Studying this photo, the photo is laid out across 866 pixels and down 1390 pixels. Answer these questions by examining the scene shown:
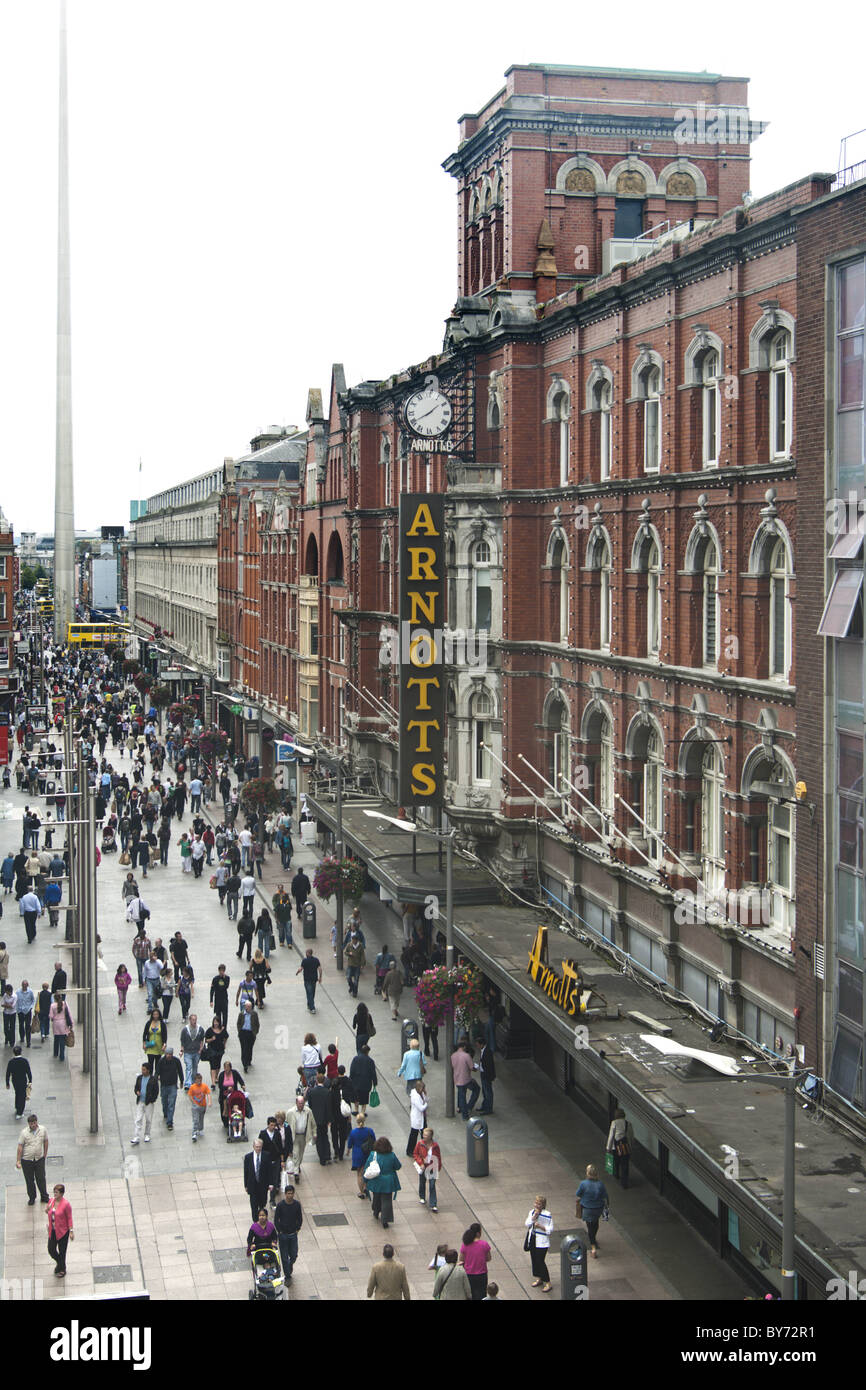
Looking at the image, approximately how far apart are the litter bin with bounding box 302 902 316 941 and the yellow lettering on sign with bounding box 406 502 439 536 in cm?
1235

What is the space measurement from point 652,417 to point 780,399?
19.3ft

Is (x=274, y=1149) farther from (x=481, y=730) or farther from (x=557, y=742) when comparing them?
(x=481, y=730)

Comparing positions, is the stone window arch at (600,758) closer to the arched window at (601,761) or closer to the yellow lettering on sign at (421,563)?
the arched window at (601,761)

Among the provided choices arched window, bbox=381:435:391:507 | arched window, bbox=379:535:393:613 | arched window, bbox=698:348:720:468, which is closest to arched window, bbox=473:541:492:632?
arched window, bbox=698:348:720:468

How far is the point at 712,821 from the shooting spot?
27.0 m

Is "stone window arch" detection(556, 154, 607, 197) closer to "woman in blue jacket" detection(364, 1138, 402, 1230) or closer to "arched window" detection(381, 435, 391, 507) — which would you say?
"arched window" detection(381, 435, 391, 507)

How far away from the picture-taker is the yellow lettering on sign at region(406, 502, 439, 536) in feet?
123

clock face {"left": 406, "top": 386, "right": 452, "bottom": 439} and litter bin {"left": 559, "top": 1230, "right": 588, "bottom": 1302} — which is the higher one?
clock face {"left": 406, "top": 386, "right": 452, "bottom": 439}

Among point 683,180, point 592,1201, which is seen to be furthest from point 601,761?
point 683,180

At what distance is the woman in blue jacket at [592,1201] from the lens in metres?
21.6

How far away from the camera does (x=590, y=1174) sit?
21.8 meters

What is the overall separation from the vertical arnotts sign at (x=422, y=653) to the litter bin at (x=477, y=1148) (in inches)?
513

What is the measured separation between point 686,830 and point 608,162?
71.0 feet
